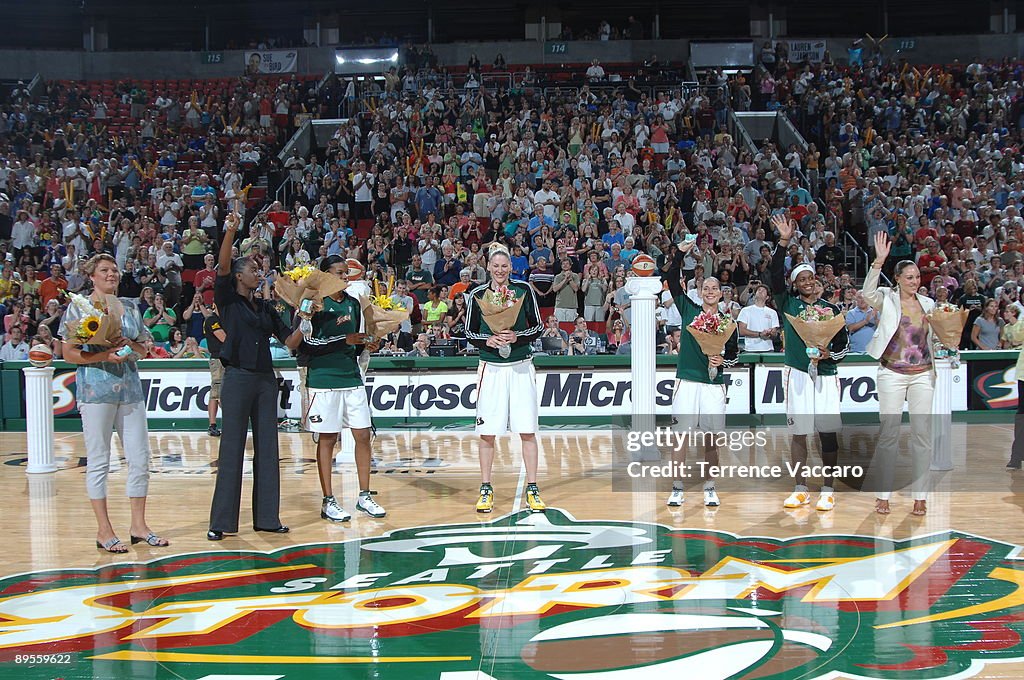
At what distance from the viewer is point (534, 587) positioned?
6219mm

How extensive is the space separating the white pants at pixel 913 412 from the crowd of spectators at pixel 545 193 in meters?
5.23

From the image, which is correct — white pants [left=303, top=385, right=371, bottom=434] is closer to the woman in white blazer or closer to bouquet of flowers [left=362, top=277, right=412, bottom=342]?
bouquet of flowers [left=362, top=277, right=412, bottom=342]

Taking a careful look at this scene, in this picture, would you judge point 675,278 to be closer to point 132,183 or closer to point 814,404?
point 814,404

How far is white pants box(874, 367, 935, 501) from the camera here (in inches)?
322

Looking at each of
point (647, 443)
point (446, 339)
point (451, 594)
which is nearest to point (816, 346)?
point (647, 443)

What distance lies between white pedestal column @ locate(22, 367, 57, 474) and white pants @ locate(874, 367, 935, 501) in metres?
8.80

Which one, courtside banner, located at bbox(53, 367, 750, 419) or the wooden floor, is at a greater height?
courtside banner, located at bbox(53, 367, 750, 419)

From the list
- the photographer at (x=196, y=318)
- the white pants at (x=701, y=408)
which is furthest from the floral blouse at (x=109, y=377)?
the photographer at (x=196, y=318)

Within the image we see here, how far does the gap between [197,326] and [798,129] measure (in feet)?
48.0

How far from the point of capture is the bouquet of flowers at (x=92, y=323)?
23.1 ft

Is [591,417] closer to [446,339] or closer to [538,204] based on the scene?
[446,339]

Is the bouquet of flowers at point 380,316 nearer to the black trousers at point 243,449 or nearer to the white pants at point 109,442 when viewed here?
the black trousers at point 243,449

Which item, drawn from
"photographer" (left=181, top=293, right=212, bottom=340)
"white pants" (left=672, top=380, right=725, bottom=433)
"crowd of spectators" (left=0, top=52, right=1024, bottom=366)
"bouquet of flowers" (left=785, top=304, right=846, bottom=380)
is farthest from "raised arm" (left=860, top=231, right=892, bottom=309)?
"photographer" (left=181, top=293, right=212, bottom=340)

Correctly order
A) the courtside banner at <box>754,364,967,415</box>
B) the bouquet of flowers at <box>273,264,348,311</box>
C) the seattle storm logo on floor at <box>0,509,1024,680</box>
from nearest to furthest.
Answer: the seattle storm logo on floor at <box>0,509,1024,680</box> → the bouquet of flowers at <box>273,264,348,311</box> → the courtside banner at <box>754,364,967,415</box>
